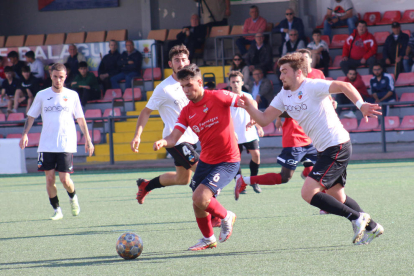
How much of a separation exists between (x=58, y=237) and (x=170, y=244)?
1.35m

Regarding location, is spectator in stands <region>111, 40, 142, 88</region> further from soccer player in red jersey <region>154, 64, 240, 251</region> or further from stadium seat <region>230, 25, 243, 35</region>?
soccer player in red jersey <region>154, 64, 240, 251</region>

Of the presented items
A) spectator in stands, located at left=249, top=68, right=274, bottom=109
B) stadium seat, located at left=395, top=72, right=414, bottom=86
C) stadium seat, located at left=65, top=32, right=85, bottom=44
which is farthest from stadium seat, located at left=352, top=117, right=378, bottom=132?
stadium seat, located at left=65, top=32, right=85, bottom=44

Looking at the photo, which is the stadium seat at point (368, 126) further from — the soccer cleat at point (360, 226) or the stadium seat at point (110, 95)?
the soccer cleat at point (360, 226)

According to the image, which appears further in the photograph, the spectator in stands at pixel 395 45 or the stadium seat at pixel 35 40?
the stadium seat at pixel 35 40

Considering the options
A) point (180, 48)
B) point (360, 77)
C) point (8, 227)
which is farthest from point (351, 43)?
point (8, 227)

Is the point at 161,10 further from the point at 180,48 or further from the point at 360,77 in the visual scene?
the point at 180,48

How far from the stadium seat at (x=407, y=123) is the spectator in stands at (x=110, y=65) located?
9.31 meters

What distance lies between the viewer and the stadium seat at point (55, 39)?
21.0 metres

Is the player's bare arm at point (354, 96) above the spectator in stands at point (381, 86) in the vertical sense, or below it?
above

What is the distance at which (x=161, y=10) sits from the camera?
21.4m

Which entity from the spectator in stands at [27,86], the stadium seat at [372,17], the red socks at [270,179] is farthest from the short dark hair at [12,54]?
the red socks at [270,179]

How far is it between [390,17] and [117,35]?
9.69 metres

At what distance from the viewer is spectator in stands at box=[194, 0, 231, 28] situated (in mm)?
19234

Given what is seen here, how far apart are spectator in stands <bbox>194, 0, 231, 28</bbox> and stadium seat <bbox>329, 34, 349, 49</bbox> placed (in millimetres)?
3884
